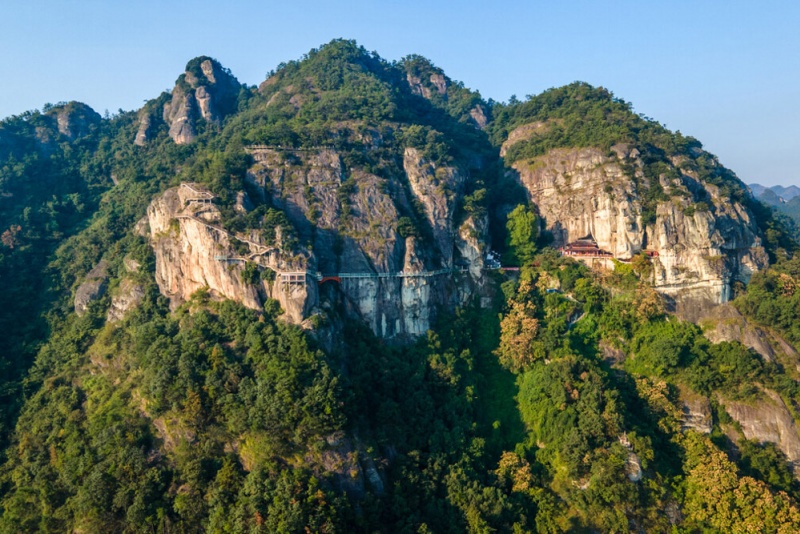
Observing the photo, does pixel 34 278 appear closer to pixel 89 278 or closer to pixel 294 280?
pixel 89 278

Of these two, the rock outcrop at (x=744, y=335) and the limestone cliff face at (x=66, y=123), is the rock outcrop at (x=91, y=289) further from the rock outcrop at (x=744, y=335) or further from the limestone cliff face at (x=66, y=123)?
the rock outcrop at (x=744, y=335)

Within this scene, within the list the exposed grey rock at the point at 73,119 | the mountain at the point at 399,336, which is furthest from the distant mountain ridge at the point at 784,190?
the exposed grey rock at the point at 73,119

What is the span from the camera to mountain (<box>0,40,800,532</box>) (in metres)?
36.0

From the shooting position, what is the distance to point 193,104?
76312mm

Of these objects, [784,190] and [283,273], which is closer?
[283,273]

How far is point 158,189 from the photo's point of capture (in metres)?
59.5

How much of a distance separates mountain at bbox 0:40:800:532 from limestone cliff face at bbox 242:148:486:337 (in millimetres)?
228

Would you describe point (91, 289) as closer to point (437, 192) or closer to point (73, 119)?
point (437, 192)

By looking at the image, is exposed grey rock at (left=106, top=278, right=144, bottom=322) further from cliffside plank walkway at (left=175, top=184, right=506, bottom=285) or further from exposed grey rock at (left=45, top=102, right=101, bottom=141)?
exposed grey rock at (left=45, top=102, right=101, bottom=141)

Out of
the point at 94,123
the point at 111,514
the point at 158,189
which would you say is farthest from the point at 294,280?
the point at 94,123

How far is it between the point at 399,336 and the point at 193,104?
155 ft

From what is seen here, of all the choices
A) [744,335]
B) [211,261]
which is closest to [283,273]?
[211,261]

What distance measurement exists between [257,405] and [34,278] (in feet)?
101

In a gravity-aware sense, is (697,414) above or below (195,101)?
below
